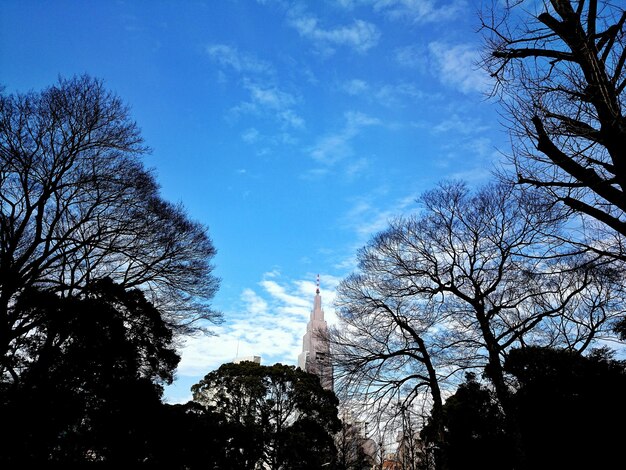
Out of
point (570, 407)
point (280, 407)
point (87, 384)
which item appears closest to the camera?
point (87, 384)

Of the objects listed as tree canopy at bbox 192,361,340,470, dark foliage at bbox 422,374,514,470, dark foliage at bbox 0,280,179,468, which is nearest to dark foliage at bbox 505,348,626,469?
dark foliage at bbox 422,374,514,470

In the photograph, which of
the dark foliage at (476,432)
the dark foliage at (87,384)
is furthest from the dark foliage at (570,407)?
the dark foliage at (87,384)

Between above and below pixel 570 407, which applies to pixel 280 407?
above

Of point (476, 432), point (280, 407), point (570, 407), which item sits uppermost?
point (280, 407)

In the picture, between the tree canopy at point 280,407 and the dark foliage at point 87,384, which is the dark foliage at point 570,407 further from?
the dark foliage at point 87,384

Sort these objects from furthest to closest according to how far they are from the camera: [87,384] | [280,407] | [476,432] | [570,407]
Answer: [280,407]
[476,432]
[570,407]
[87,384]

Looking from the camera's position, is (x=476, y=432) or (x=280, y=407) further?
(x=280, y=407)

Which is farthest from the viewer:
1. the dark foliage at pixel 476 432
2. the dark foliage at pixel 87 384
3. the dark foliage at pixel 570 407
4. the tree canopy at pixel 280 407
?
the tree canopy at pixel 280 407

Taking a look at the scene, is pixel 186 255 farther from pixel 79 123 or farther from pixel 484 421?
pixel 484 421

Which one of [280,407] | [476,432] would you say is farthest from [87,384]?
[476,432]

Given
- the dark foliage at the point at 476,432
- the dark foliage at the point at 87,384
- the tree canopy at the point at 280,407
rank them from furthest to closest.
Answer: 1. the tree canopy at the point at 280,407
2. the dark foliage at the point at 476,432
3. the dark foliage at the point at 87,384

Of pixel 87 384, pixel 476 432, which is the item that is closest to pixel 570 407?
pixel 476 432

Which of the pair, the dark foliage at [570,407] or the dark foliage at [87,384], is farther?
the dark foliage at [570,407]

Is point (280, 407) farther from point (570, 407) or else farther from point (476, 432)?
point (570, 407)
